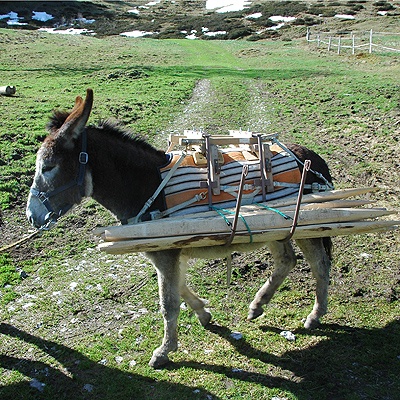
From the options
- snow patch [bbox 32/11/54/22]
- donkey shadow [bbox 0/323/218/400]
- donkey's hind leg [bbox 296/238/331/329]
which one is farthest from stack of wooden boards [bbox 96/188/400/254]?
snow patch [bbox 32/11/54/22]

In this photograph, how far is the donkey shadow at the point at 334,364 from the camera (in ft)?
15.1

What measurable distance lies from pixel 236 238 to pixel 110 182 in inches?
56.7

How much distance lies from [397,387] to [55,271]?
4956 mm

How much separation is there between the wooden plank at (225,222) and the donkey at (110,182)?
50cm

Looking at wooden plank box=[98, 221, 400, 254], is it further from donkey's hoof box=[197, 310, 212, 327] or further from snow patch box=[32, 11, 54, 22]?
snow patch box=[32, 11, 54, 22]

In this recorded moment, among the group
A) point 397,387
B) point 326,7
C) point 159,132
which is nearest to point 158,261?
point 397,387

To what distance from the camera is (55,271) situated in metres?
7.05

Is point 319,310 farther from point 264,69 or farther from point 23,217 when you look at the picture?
point 264,69

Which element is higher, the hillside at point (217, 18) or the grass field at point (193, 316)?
the hillside at point (217, 18)

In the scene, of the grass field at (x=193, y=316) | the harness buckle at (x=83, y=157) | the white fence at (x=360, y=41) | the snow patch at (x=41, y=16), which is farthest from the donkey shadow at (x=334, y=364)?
the snow patch at (x=41, y=16)

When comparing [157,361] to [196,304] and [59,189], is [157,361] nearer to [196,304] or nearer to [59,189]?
[196,304]

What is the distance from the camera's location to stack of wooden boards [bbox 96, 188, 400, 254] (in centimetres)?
436

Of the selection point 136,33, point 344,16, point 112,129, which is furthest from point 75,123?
point 344,16

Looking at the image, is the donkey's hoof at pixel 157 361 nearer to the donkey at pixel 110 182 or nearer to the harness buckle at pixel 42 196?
the donkey at pixel 110 182
